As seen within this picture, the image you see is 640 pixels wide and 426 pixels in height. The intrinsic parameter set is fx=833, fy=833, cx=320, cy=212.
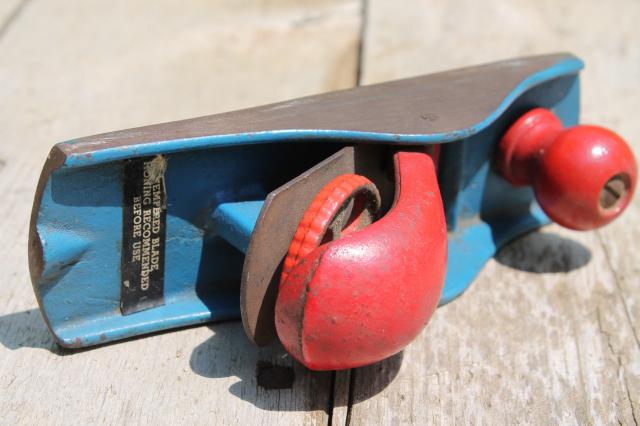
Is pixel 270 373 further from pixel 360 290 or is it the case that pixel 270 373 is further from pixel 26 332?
pixel 26 332

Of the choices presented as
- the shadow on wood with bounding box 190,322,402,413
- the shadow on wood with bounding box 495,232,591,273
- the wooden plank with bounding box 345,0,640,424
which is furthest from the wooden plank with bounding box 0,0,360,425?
the shadow on wood with bounding box 495,232,591,273

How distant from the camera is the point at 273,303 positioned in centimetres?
131

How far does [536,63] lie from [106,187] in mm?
964

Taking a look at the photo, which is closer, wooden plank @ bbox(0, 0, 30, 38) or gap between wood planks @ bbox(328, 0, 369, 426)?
gap between wood planks @ bbox(328, 0, 369, 426)

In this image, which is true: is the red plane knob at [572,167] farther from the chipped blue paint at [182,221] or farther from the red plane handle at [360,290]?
the red plane handle at [360,290]

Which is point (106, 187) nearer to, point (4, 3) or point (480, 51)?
point (480, 51)

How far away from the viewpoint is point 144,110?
2215mm

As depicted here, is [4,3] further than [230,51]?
Yes

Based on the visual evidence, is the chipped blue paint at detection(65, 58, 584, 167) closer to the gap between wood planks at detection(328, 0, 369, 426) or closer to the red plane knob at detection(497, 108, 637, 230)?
the red plane knob at detection(497, 108, 637, 230)

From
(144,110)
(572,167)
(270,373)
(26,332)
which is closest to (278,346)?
(270,373)

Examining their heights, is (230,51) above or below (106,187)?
below

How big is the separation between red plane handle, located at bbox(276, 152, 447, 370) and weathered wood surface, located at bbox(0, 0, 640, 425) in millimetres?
174

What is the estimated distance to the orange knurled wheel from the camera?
1255 millimetres

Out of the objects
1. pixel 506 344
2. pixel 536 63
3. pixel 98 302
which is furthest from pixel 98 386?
pixel 536 63
